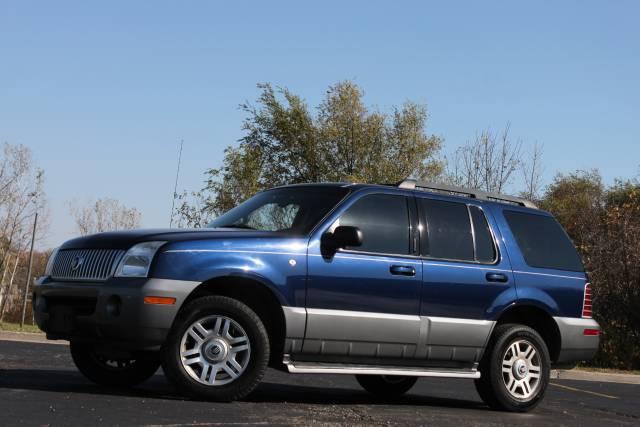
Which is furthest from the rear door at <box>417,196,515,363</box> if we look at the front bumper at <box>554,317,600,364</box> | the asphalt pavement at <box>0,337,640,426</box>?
the front bumper at <box>554,317,600,364</box>

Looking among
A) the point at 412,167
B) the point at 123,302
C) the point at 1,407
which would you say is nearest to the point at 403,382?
the point at 123,302

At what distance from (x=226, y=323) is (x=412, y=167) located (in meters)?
37.3

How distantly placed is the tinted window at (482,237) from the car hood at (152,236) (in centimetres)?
220

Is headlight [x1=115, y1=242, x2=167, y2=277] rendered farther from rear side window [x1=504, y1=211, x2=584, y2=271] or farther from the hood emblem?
rear side window [x1=504, y1=211, x2=584, y2=271]

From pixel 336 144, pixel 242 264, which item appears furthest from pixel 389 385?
pixel 336 144

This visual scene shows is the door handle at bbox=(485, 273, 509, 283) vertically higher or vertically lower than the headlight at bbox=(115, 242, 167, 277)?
higher

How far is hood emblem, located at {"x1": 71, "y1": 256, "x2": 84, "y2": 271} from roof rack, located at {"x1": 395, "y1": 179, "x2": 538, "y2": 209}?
115 inches

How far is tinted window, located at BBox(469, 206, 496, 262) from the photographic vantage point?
9.43m

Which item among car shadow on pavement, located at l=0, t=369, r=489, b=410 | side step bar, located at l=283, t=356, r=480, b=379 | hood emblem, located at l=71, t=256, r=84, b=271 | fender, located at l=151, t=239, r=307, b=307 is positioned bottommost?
car shadow on pavement, located at l=0, t=369, r=489, b=410

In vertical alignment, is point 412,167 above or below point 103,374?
above

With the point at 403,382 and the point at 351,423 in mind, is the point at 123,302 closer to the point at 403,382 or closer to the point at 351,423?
the point at 351,423

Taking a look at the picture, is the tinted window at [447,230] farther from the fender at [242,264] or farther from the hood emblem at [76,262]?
the hood emblem at [76,262]

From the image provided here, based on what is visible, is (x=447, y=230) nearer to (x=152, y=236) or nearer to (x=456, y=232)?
(x=456, y=232)

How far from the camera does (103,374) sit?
895cm
